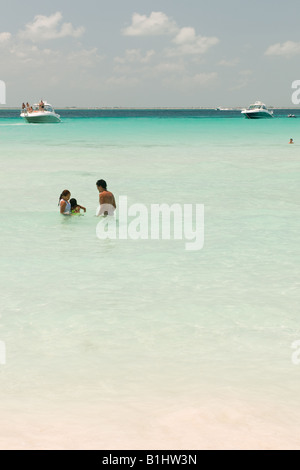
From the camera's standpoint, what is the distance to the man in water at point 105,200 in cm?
1288

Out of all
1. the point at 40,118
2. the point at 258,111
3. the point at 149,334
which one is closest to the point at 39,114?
the point at 40,118

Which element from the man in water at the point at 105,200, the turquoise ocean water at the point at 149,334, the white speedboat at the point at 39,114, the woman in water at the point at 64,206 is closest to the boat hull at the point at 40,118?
the white speedboat at the point at 39,114

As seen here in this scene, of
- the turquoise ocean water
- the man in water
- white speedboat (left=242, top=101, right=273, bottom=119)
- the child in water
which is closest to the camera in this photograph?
the turquoise ocean water

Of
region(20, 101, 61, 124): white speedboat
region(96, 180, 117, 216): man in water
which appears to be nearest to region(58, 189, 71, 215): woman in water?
region(96, 180, 117, 216): man in water

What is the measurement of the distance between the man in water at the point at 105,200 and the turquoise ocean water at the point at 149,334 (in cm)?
43

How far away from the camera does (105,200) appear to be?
513 inches

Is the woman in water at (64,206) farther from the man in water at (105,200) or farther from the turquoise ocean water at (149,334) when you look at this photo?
the man in water at (105,200)

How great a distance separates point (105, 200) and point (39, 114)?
5991 cm

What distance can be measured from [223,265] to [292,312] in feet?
7.81

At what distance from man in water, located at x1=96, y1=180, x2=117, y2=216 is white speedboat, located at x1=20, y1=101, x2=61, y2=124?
59.6m

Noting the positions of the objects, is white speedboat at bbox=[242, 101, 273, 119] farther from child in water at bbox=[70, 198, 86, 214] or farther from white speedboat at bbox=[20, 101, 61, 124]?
child in water at bbox=[70, 198, 86, 214]

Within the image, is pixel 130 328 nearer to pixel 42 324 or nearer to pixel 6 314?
pixel 42 324

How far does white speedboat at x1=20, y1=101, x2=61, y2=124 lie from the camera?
69938mm
